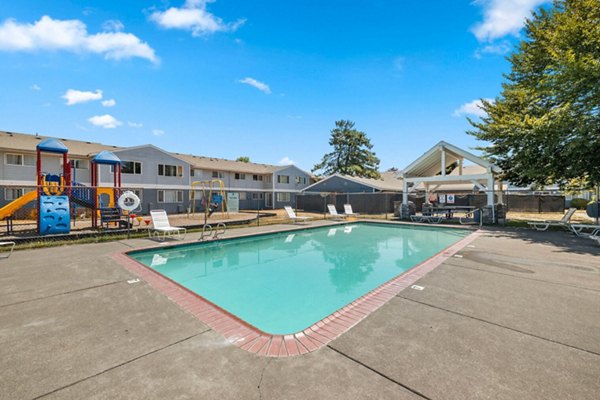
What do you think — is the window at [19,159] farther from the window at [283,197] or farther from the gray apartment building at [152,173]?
the window at [283,197]

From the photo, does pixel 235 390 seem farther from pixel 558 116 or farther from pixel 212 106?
pixel 212 106

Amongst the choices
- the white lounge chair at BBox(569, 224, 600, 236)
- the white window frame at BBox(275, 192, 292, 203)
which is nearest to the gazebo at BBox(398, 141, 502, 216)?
the white lounge chair at BBox(569, 224, 600, 236)

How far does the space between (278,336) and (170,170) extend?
25.5 m

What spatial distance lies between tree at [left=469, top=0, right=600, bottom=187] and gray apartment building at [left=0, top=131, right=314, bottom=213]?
49.9ft

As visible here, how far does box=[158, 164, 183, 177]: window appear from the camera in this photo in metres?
24.6

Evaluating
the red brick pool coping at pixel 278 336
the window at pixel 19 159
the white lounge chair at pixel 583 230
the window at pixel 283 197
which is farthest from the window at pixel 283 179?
the red brick pool coping at pixel 278 336

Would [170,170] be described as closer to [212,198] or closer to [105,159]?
[212,198]

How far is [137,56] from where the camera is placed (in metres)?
12.1

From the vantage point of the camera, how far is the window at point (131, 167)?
2225 cm

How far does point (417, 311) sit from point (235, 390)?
284cm

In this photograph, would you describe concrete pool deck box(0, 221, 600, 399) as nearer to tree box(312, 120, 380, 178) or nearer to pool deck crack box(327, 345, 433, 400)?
pool deck crack box(327, 345, 433, 400)

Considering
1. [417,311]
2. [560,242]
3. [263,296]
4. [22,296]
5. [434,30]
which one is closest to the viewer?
[417,311]

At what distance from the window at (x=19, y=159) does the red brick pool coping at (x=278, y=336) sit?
2142 centimetres

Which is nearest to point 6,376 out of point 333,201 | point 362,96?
point 362,96
